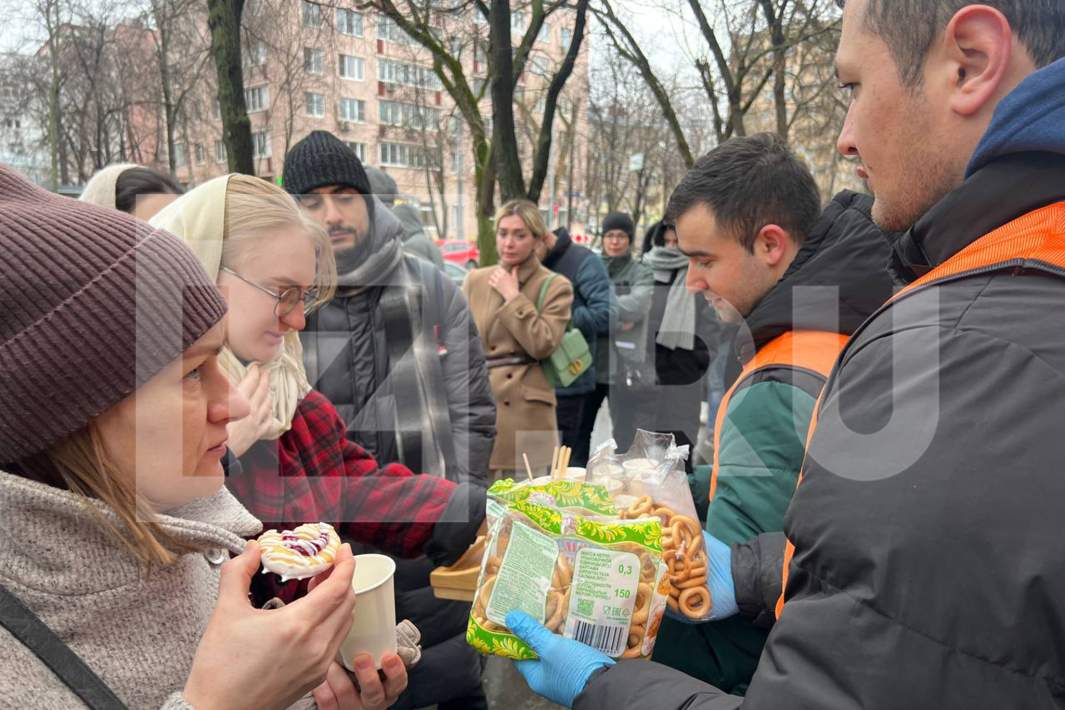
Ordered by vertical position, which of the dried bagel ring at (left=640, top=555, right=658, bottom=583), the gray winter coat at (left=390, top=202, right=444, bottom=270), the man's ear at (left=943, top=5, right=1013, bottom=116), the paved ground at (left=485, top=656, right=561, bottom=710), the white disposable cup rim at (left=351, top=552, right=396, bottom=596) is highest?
the man's ear at (left=943, top=5, right=1013, bottom=116)

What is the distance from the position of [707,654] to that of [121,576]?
1.41m

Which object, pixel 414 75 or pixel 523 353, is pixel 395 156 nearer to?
pixel 414 75

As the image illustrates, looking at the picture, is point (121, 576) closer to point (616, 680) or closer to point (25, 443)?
point (25, 443)

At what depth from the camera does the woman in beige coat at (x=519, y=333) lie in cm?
456

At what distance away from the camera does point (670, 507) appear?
1652 mm

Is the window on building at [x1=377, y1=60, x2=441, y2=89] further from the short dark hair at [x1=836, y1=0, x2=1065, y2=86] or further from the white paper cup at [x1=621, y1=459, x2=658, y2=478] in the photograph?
the short dark hair at [x1=836, y1=0, x2=1065, y2=86]

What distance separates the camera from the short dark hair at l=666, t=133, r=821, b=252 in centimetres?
216

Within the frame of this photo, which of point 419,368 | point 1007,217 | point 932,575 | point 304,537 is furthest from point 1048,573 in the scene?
point 419,368

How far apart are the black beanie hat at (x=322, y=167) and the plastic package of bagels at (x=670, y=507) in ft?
6.30

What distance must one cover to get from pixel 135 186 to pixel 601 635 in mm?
2991

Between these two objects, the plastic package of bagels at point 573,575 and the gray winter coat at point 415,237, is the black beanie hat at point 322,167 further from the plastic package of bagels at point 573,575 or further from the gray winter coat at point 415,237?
the plastic package of bagels at point 573,575

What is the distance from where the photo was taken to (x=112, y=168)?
3.36 m

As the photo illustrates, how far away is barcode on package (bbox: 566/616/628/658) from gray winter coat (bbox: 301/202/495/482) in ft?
5.30

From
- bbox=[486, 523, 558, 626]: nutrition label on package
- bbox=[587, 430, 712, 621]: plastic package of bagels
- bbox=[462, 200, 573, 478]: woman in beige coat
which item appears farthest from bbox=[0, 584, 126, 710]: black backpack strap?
bbox=[462, 200, 573, 478]: woman in beige coat
